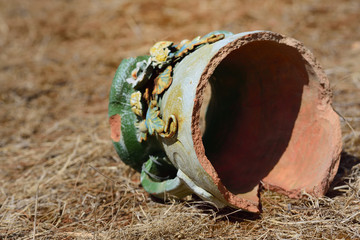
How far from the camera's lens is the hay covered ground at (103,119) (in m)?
1.94

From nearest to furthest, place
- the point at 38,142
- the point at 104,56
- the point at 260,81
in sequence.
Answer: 1. the point at 260,81
2. the point at 38,142
3. the point at 104,56

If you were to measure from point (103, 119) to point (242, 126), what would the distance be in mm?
1354

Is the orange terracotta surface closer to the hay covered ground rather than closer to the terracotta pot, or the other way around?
the terracotta pot

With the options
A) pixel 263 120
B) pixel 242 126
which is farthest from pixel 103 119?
pixel 263 120

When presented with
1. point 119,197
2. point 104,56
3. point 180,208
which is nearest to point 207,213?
point 180,208

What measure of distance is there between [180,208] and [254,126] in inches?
28.1

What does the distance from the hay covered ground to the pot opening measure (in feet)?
0.62

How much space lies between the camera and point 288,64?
2.17m

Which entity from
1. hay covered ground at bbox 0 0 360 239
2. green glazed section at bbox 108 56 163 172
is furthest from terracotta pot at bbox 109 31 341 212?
hay covered ground at bbox 0 0 360 239

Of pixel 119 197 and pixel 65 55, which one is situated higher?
pixel 65 55

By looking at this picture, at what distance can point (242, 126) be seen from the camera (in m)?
2.48

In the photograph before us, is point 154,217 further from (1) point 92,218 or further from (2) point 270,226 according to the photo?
(2) point 270,226

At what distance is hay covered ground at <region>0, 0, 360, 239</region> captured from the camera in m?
1.94

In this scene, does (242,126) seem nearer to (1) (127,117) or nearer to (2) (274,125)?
(2) (274,125)
